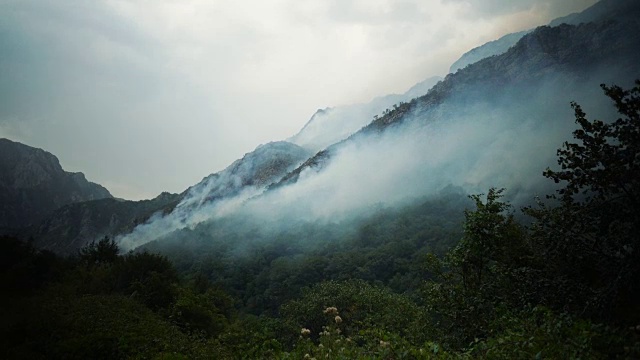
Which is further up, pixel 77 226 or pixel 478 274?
pixel 77 226

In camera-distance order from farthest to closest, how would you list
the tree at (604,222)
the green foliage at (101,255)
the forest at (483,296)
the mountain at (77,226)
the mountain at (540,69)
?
the mountain at (77,226), the mountain at (540,69), the green foliage at (101,255), the forest at (483,296), the tree at (604,222)

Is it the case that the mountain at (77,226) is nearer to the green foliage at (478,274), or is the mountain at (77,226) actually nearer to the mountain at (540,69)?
the mountain at (540,69)

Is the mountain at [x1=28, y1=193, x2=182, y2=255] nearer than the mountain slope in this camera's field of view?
No

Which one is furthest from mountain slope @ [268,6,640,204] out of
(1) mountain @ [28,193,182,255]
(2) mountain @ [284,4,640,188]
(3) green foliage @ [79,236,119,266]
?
(1) mountain @ [28,193,182,255]

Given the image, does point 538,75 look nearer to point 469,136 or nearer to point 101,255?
point 469,136

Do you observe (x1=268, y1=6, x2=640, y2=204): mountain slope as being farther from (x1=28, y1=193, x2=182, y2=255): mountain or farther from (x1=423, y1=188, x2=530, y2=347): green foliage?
(x1=28, y1=193, x2=182, y2=255): mountain

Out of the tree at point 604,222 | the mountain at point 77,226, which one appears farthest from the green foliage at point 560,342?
the mountain at point 77,226

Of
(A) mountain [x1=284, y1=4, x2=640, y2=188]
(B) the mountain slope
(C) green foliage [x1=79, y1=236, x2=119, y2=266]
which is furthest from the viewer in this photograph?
(B) the mountain slope

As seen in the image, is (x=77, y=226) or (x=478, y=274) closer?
(x=478, y=274)

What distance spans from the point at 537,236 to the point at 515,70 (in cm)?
18045

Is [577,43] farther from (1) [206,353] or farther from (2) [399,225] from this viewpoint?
(1) [206,353]

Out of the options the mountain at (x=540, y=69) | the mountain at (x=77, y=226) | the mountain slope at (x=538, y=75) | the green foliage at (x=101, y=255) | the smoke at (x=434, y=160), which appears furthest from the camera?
the mountain at (x=77, y=226)

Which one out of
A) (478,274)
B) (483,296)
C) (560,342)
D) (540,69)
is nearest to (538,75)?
(540,69)

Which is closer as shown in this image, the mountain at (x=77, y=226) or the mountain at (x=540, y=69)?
the mountain at (x=540, y=69)
